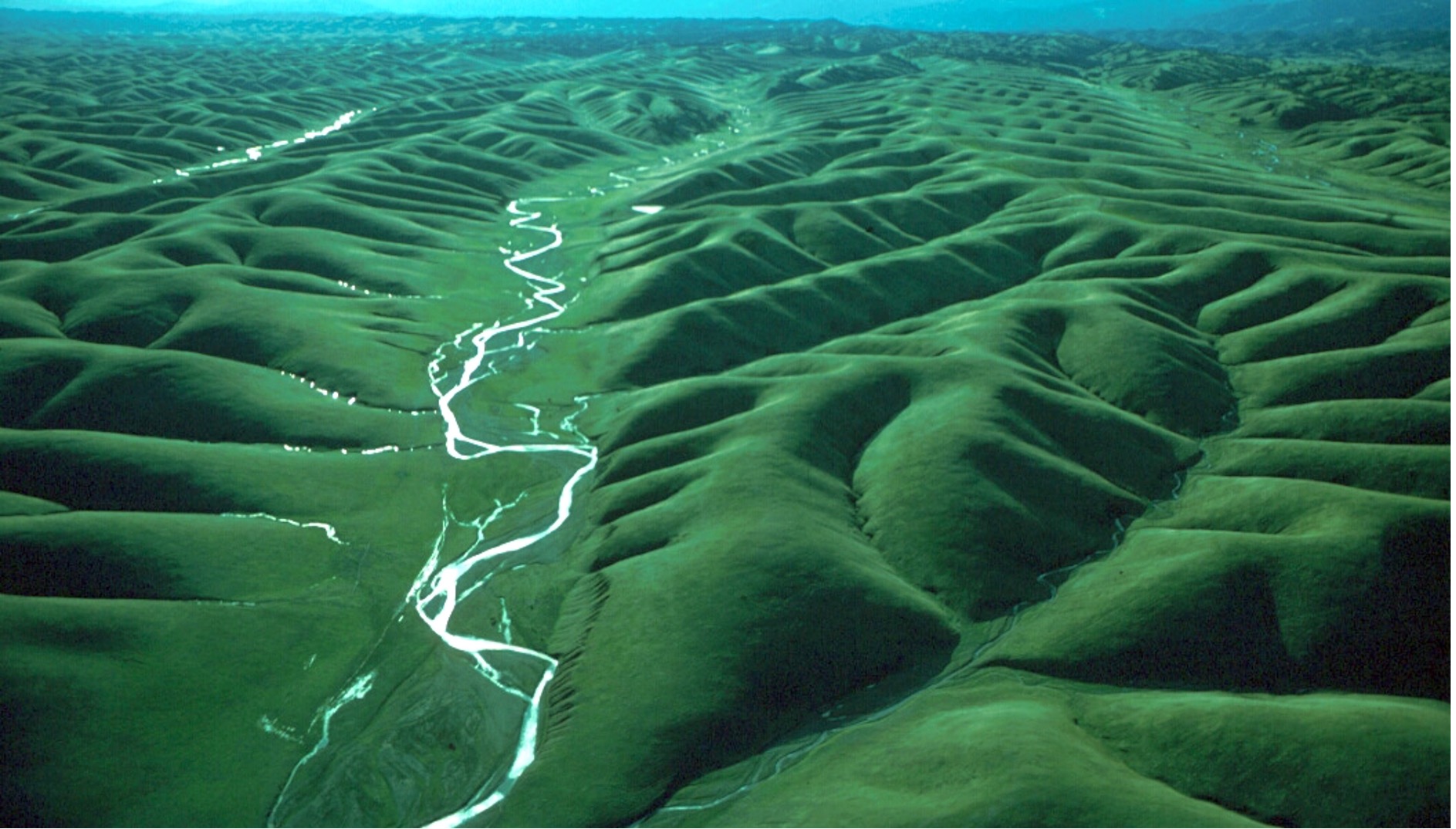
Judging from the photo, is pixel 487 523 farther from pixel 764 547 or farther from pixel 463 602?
pixel 764 547

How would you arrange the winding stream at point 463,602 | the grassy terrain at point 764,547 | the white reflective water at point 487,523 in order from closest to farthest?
1. the grassy terrain at point 764,547
2. the winding stream at point 463,602
3. the white reflective water at point 487,523

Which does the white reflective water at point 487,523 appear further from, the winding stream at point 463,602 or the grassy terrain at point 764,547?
the grassy terrain at point 764,547

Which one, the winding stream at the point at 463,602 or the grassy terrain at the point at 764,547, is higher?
the grassy terrain at the point at 764,547

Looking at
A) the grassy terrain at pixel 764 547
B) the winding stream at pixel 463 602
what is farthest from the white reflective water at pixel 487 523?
the grassy terrain at pixel 764 547

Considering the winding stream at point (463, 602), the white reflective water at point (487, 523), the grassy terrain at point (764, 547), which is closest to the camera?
the grassy terrain at point (764, 547)

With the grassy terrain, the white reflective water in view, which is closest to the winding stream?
the white reflective water

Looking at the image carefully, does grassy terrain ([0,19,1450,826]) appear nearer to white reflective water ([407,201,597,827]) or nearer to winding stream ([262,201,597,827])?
winding stream ([262,201,597,827])

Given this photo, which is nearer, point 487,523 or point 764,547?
point 764,547

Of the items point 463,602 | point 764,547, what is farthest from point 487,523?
point 764,547

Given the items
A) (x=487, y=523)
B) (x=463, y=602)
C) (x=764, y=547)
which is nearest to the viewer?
(x=764, y=547)

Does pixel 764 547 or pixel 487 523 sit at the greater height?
pixel 764 547

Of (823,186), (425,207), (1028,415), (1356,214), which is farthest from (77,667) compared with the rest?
(1356,214)

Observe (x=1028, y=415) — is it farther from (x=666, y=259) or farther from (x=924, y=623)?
(x=666, y=259)
